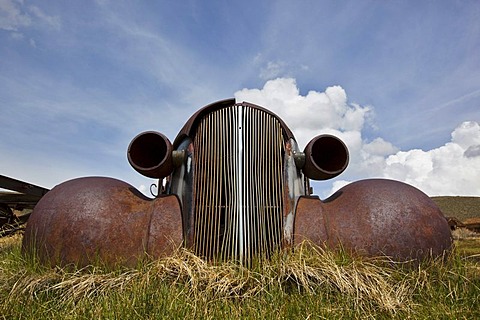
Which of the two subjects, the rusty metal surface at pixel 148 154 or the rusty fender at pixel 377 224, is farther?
the rusty metal surface at pixel 148 154

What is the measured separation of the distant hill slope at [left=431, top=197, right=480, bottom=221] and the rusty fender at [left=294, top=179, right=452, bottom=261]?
19.0m

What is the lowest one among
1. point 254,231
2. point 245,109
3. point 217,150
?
point 254,231

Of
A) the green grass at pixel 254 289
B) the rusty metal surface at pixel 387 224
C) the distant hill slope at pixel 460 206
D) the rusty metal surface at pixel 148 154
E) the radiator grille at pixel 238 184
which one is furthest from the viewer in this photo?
the distant hill slope at pixel 460 206

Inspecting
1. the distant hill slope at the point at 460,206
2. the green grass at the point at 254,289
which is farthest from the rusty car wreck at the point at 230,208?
the distant hill slope at the point at 460,206

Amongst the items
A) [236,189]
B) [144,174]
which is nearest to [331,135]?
[236,189]

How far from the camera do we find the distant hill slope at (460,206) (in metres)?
20.6

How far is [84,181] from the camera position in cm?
369

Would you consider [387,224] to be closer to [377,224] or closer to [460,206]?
[377,224]

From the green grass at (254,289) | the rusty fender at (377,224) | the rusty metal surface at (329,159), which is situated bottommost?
the green grass at (254,289)

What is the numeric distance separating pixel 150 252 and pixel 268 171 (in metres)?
1.27

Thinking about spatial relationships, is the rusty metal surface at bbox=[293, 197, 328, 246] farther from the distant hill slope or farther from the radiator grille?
the distant hill slope

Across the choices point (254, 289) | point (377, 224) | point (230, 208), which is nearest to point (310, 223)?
point (377, 224)

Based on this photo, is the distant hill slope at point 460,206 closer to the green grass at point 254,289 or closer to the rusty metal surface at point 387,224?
the rusty metal surface at point 387,224

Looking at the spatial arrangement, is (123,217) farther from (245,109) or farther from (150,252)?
(245,109)
